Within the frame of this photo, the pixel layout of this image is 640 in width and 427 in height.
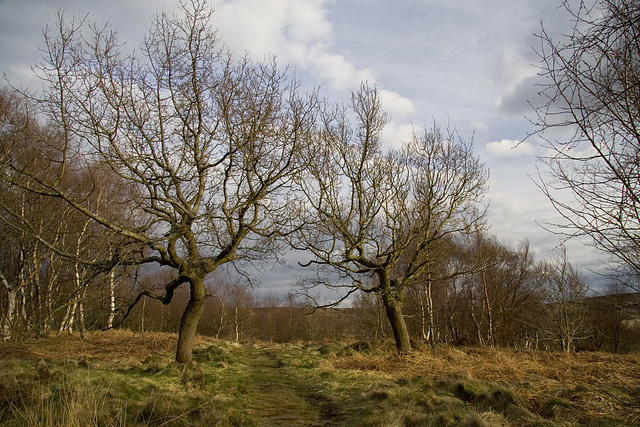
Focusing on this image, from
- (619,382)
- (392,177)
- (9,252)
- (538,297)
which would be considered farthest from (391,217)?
(538,297)

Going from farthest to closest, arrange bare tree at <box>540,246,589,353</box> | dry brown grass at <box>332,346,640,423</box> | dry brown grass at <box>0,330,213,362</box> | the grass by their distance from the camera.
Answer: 1. bare tree at <box>540,246,589,353</box>
2. dry brown grass at <box>0,330,213,362</box>
3. dry brown grass at <box>332,346,640,423</box>
4. the grass

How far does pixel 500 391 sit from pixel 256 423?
11.8 feet

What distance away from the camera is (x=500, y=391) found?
5.66m

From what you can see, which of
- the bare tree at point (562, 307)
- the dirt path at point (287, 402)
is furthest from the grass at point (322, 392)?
the bare tree at point (562, 307)

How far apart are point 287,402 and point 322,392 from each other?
0.89 m

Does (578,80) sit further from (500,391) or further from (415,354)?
(415,354)

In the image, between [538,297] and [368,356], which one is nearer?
[368,356]

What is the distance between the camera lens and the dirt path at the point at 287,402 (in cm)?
554

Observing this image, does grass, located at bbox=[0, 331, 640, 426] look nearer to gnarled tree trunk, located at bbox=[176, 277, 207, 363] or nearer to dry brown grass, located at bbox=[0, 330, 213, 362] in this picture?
dry brown grass, located at bbox=[0, 330, 213, 362]

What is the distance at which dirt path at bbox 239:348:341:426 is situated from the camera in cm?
554

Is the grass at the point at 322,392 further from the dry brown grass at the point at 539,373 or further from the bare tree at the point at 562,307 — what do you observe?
the bare tree at the point at 562,307

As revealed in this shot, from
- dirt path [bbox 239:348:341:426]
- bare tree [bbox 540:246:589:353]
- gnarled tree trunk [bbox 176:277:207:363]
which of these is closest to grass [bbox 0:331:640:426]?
dirt path [bbox 239:348:341:426]

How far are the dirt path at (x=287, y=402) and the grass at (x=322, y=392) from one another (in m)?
0.02

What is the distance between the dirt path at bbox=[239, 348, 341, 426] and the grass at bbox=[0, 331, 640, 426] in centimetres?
2
